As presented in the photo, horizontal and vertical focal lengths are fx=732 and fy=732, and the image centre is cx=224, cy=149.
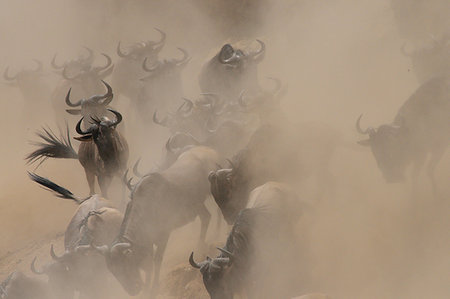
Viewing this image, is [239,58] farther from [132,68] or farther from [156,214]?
[156,214]

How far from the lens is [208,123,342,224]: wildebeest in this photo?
424 inches

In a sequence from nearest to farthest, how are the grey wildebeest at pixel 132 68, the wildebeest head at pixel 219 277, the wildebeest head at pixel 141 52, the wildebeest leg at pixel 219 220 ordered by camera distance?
the wildebeest head at pixel 219 277
the wildebeest leg at pixel 219 220
the grey wildebeest at pixel 132 68
the wildebeest head at pixel 141 52

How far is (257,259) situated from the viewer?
9141 millimetres

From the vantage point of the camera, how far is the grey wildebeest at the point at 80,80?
16750mm

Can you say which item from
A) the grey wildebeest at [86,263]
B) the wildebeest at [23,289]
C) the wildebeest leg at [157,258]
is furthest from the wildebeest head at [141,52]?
the wildebeest at [23,289]

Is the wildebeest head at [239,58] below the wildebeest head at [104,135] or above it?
above

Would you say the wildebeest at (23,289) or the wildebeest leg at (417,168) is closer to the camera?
the wildebeest at (23,289)

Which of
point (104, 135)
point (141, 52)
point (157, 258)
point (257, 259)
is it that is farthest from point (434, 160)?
point (141, 52)

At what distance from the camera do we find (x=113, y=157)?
1277 centimetres

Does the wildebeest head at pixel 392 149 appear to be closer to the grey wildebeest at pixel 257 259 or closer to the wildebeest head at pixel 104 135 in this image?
the grey wildebeest at pixel 257 259

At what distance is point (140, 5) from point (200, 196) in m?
13.6

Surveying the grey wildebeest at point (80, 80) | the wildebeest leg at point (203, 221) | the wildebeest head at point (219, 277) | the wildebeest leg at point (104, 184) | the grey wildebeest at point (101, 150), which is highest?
the grey wildebeest at point (80, 80)

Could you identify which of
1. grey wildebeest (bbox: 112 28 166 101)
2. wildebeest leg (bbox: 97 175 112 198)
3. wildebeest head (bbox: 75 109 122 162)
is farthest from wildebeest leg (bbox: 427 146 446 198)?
grey wildebeest (bbox: 112 28 166 101)

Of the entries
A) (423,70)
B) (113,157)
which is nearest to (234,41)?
(423,70)
